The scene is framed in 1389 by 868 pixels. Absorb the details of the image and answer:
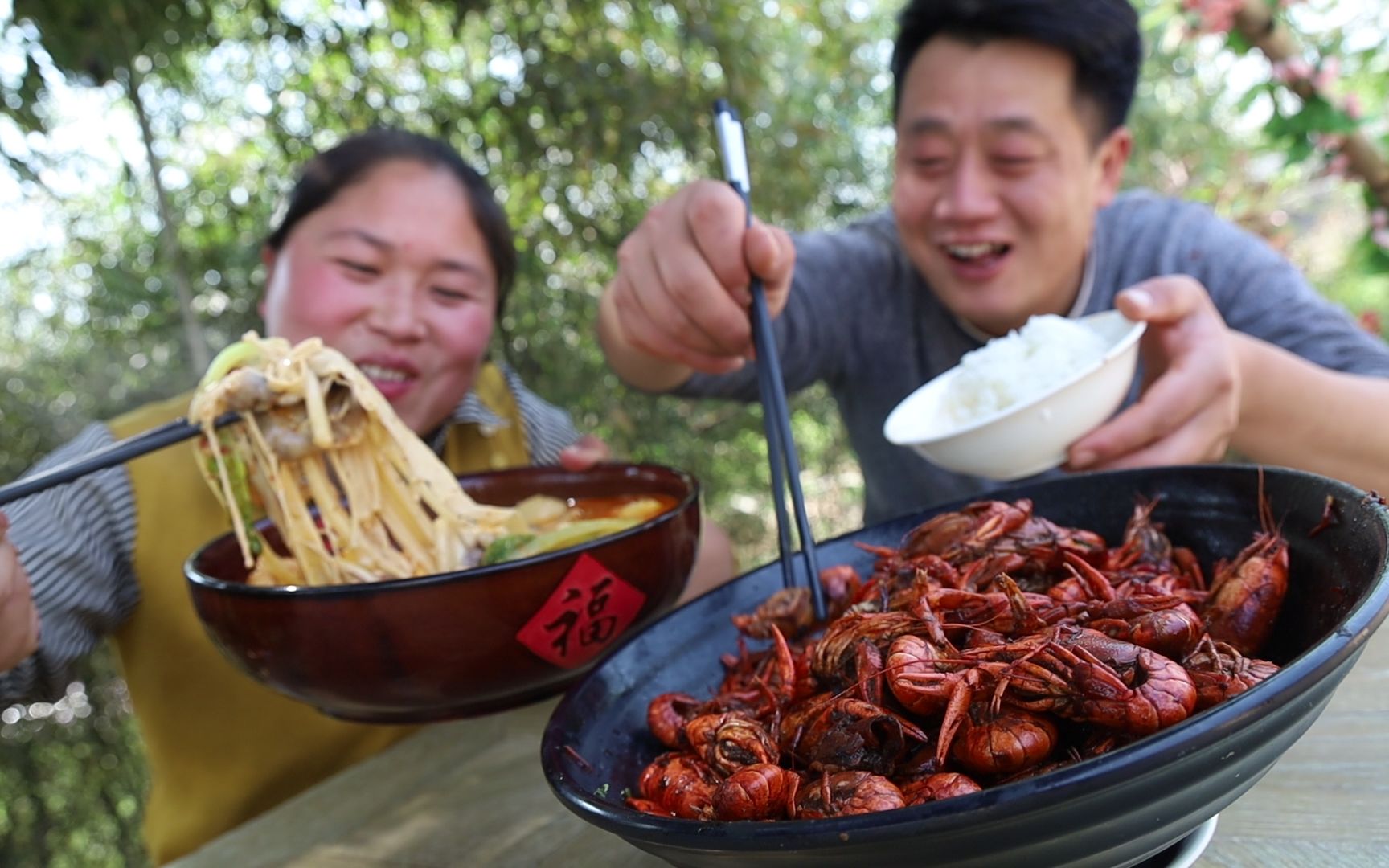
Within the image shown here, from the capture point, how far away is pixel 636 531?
1131 millimetres

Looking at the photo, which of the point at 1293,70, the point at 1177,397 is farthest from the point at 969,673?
the point at 1293,70

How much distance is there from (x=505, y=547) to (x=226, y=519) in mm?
1028

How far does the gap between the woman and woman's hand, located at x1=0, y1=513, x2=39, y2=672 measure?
49 centimetres

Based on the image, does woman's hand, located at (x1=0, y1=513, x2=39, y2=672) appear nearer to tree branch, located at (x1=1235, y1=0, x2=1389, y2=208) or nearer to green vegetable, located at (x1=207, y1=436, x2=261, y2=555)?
green vegetable, located at (x1=207, y1=436, x2=261, y2=555)

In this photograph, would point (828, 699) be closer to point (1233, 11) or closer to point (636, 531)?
point (636, 531)

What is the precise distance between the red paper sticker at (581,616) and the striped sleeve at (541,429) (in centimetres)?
131

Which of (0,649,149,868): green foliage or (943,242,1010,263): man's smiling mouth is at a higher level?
(943,242,1010,263): man's smiling mouth

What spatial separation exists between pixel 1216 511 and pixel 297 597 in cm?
105

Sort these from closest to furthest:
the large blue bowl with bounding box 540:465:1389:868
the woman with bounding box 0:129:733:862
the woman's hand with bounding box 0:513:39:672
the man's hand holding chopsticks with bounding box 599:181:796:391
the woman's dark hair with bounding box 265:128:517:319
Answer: the large blue bowl with bounding box 540:465:1389:868
the woman's hand with bounding box 0:513:39:672
the man's hand holding chopsticks with bounding box 599:181:796:391
the woman with bounding box 0:129:733:862
the woman's dark hair with bounding box 265:128:517:319

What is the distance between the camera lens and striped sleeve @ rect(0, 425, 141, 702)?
1.67m

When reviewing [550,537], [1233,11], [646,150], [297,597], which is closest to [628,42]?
[646,150]

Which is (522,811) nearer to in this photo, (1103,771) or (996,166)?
(1103,771)

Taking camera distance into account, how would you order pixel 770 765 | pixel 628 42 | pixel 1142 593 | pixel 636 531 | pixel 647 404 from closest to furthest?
pixel 770 765
pixel 1142 593
pixel 636 531
pixel 628 42
pixel 647 404

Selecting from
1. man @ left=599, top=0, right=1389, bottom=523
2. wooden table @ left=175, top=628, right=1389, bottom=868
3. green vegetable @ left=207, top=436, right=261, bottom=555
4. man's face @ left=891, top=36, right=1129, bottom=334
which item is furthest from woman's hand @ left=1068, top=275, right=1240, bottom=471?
green vegetable @ left=207, top=436, right=261, bottom=555
